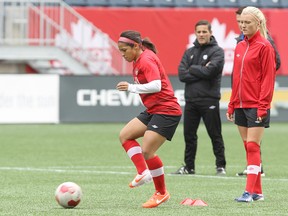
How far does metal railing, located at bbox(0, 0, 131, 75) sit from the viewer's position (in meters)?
29.2

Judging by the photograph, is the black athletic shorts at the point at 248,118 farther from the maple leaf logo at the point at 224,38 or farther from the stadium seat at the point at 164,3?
the stadium seat at the point at 164,3

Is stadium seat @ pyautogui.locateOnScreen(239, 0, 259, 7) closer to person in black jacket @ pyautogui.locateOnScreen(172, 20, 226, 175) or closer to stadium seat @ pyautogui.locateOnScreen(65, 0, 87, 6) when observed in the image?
stadium seat @ pyautogui.locateOnScreen(65, 0, 87, 6)

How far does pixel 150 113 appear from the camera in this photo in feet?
33.7

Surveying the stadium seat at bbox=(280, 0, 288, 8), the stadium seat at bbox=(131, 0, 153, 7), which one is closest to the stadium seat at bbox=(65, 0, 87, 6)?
the stadium seat at bbox=(131, 0, 153, 7)

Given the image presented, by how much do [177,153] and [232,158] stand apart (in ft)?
4.51

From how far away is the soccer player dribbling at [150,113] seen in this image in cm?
995

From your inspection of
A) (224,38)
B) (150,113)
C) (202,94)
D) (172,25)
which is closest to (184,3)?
(172,25)

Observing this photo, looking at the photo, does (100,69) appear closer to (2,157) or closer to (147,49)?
(2,157)

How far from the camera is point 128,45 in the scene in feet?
33.0

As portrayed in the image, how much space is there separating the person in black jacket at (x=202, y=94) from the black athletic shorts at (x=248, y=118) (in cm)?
330

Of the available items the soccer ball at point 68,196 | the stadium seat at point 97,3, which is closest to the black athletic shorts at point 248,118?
the soccer ball at point 68,196

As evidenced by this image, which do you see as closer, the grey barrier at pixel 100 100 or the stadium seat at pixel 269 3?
the grey barrier at pixel 100 100

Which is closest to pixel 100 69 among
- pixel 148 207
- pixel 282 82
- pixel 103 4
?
pixel 103 4

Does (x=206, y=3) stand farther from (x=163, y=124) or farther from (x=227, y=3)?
(x=163, y=124)
